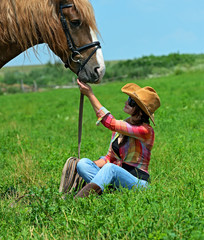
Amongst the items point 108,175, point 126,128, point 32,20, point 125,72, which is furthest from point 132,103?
point 125,72

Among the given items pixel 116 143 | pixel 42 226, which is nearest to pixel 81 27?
pixel 116 143

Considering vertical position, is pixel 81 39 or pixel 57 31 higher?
pixel 57 31

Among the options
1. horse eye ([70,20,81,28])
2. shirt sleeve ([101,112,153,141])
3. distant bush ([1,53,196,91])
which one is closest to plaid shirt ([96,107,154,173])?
shirt sleeve ([101,112,153,141])

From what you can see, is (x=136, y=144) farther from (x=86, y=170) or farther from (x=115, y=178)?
(x=86, y=170)

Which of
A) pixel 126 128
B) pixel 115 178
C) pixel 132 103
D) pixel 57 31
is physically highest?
pixel 57 31

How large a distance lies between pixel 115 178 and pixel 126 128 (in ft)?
1.76

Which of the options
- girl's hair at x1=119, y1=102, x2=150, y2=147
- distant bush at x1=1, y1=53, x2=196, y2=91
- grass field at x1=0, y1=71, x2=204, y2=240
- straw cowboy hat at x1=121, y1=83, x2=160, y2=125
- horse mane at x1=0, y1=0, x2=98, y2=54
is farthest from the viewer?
distant bush at x1=1, y1=53, x2=196, y2=91

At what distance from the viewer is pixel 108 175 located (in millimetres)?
3281

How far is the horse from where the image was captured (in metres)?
3.26

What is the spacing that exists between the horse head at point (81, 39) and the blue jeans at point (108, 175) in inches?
36.4

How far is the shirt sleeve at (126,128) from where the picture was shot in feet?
10.9

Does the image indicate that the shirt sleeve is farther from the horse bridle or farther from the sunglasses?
the horse bridle

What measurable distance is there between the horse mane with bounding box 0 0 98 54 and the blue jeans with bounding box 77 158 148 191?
135cm

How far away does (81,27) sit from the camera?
11.4 ft
